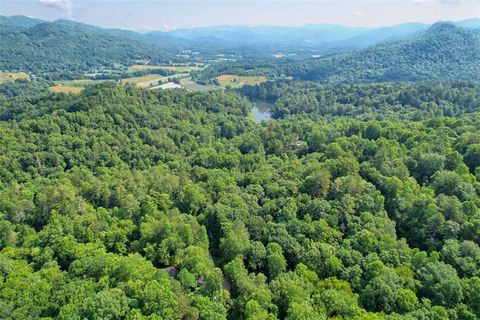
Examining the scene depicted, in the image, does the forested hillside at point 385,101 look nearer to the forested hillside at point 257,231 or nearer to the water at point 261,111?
the water at point 261,111

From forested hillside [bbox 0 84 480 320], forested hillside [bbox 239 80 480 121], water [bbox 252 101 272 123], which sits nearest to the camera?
forested hillside [bbox 0 84 480 320]

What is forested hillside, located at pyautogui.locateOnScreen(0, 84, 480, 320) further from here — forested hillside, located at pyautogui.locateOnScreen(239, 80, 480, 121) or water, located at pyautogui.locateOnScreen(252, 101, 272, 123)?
water, located at pyautogui.locateOnScreen(252, 101, 272, 123)

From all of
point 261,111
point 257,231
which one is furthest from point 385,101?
point 257,231

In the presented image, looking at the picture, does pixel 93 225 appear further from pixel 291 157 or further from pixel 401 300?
pixel 291 157

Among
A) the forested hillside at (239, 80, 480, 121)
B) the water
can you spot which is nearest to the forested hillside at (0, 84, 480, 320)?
the forested hillside at (239, 80, 480, 121)

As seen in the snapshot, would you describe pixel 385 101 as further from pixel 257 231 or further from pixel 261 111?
pixel 257 231
